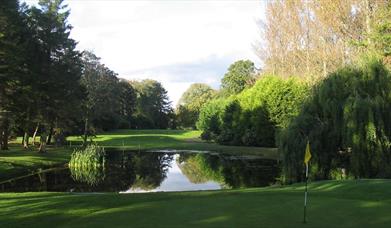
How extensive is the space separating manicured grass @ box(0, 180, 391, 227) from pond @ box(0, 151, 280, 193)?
36.0 ft

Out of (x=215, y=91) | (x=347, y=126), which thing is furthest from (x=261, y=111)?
(x=215, y=91)

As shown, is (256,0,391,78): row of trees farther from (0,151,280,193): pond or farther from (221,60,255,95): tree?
(221,60,255,95): tree

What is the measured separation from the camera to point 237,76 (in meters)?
106

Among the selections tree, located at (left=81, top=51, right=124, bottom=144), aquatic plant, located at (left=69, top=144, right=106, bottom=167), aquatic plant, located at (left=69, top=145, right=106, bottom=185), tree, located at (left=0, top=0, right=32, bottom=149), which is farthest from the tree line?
tree, located at (left=0, top=0, right=32, bottom=149)

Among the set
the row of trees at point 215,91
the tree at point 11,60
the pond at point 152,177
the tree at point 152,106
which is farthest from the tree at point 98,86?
the tree at point 152,106

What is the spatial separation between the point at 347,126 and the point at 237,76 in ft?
270

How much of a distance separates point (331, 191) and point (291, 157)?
943cm

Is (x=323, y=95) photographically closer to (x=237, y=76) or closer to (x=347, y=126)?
(x=347, y=126)

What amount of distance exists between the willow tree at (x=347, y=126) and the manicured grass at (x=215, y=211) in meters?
8.06

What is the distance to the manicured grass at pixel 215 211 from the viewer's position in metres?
10.0

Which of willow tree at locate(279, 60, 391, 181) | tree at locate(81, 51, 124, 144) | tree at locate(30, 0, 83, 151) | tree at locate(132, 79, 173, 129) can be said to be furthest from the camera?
tree at locate(132, 79, 173, 129)

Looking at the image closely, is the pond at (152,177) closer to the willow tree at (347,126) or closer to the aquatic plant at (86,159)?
the aquatic plant at (86,159)

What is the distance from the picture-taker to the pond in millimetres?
26281

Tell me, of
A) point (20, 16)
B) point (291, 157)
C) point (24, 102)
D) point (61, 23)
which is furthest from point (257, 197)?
point (61, 23)
